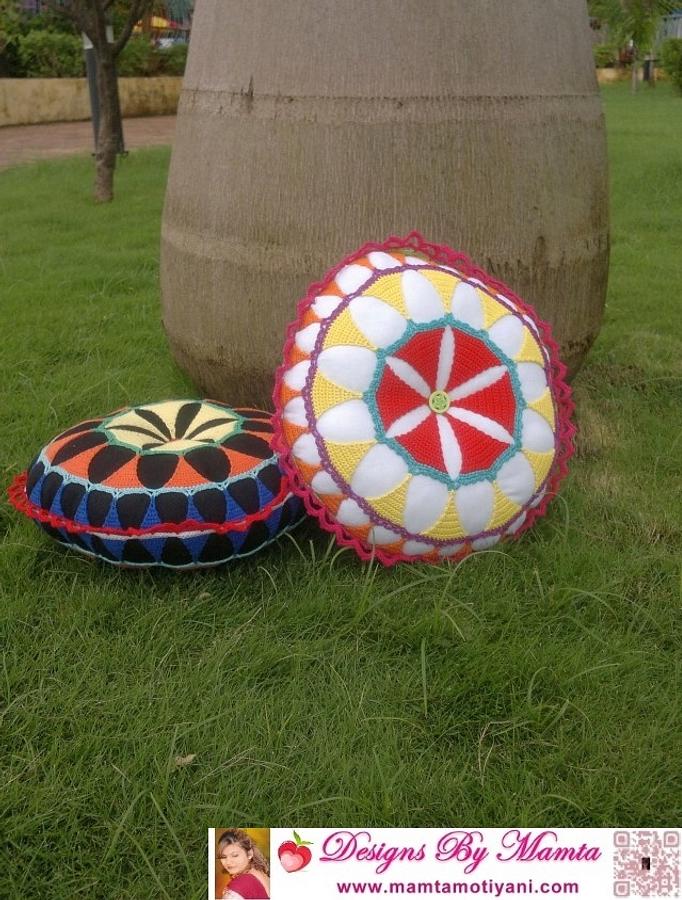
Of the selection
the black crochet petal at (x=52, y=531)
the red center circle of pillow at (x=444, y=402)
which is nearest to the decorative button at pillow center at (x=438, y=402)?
the red center circle of pillow at (x=444, y=402)

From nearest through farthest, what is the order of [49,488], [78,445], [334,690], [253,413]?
[334,690], [49,488], [78,445], [253,413]

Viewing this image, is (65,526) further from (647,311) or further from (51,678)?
(647,311)

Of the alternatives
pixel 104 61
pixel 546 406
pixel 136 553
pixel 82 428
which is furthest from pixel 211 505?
pixel 104 61

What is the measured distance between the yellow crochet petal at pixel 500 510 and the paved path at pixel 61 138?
945 cm

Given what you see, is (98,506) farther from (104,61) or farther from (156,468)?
(104,61)

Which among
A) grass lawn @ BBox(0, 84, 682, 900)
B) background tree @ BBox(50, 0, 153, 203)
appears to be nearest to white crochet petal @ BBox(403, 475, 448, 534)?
grass lawn @ BBox(0, 84, 682, 900)

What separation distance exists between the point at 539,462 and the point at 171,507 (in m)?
0.94

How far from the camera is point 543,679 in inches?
76.6

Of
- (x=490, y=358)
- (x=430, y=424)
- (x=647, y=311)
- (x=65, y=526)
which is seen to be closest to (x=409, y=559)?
(x=430, y=424)

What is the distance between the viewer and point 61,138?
13.1 m

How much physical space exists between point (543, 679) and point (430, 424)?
680mm

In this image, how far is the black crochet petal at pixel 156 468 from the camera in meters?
2.18

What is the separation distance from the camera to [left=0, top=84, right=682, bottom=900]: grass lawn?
5.38 ft

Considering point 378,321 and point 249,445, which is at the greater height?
point 378,321
